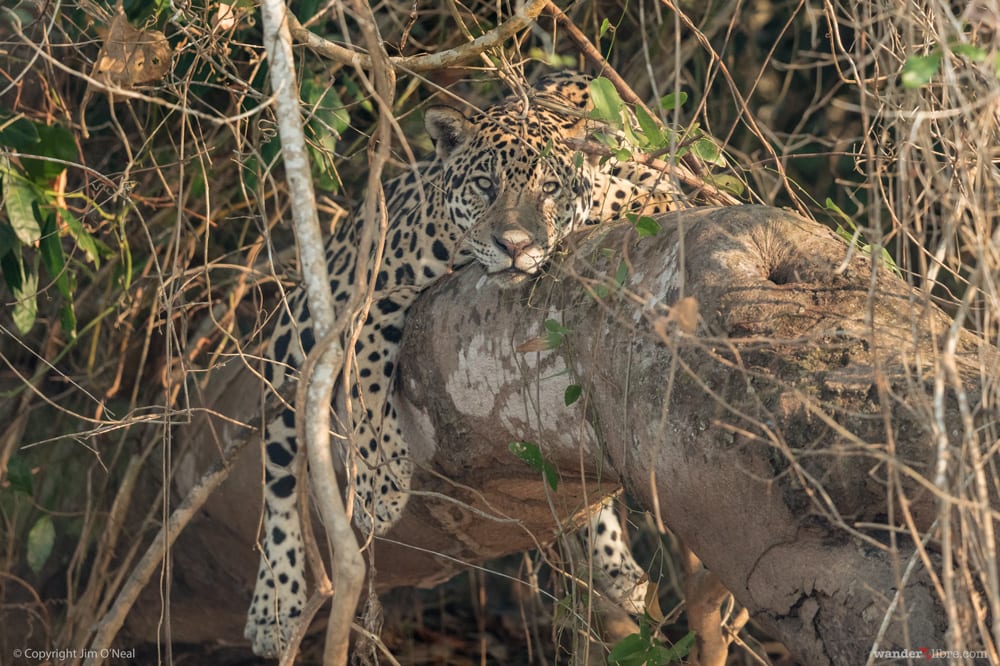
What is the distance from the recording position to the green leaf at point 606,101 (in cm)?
280

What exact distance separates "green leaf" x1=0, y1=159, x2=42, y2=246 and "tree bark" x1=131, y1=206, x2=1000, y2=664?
1324 millimetres

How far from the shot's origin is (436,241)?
3.96 metres

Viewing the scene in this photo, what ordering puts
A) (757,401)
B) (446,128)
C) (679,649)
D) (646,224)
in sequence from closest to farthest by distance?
(757,401) → (646,224) → (679,649) → (446,128)

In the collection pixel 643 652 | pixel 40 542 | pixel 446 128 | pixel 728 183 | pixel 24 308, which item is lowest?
pixel 40 542

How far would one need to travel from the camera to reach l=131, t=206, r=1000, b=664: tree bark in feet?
7.25

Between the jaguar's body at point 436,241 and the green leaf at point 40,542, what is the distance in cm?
80

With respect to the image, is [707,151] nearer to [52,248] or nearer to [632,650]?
[632,650]

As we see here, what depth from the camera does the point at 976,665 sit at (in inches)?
81.9

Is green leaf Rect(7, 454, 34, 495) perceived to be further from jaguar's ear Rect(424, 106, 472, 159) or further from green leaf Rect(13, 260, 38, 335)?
jaguar's ear Rect(424, 106, 472, 159)

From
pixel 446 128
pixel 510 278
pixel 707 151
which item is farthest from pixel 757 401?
pixel 446 128

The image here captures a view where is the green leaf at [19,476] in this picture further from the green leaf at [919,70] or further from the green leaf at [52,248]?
the green leaf at [919,70]

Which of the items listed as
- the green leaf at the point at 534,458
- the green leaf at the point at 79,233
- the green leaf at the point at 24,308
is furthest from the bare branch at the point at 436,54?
the green leaf at the point at 24,308

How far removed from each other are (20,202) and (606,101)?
1.92m

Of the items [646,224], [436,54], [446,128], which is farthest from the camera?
[446,128]
